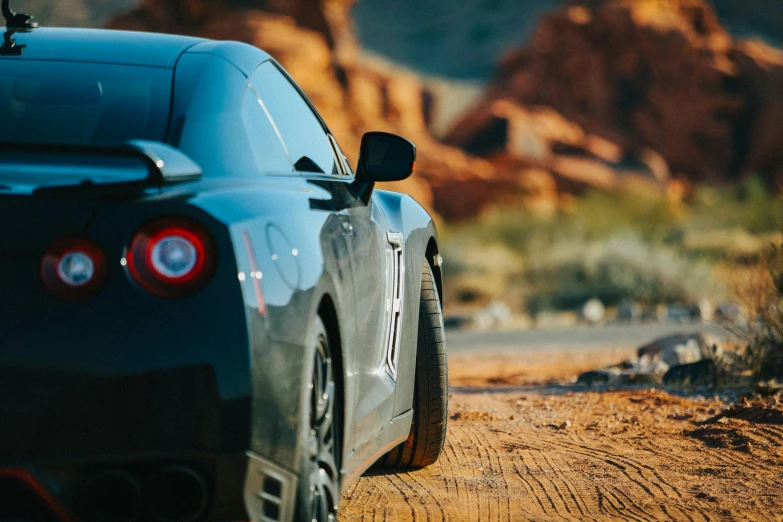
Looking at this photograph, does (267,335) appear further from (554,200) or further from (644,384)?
(554,200)

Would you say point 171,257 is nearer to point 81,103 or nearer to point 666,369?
point 81,103

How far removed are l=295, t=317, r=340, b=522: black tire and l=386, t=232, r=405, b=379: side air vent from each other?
99 cm

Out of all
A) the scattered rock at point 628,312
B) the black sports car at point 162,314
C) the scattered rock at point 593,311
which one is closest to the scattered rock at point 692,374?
the black sports car at point 162,314

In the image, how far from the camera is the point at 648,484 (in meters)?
5.78

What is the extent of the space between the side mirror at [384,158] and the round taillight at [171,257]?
1.71 meters

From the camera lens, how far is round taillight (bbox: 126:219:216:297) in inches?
119

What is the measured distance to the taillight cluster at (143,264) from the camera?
3.01 m

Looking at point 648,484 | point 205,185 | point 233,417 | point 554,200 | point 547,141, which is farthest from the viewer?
point 547,141

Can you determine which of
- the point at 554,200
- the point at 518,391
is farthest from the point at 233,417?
the point at 554,200

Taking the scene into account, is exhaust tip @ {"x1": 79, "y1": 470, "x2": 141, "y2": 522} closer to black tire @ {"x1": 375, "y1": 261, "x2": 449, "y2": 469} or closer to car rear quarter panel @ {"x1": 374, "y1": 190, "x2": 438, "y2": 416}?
car rear quarter panel @ {"x1": 374, "y1": 190, "x2": 438, "y2": 416}

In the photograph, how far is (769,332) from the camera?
A: 10148mm

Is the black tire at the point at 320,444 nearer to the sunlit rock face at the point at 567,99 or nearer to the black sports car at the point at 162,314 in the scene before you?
the black sports car at the point at 162,314

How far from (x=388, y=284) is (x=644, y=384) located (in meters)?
5.87

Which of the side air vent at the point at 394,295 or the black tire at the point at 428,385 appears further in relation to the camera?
the black tire at the point at 428,385
